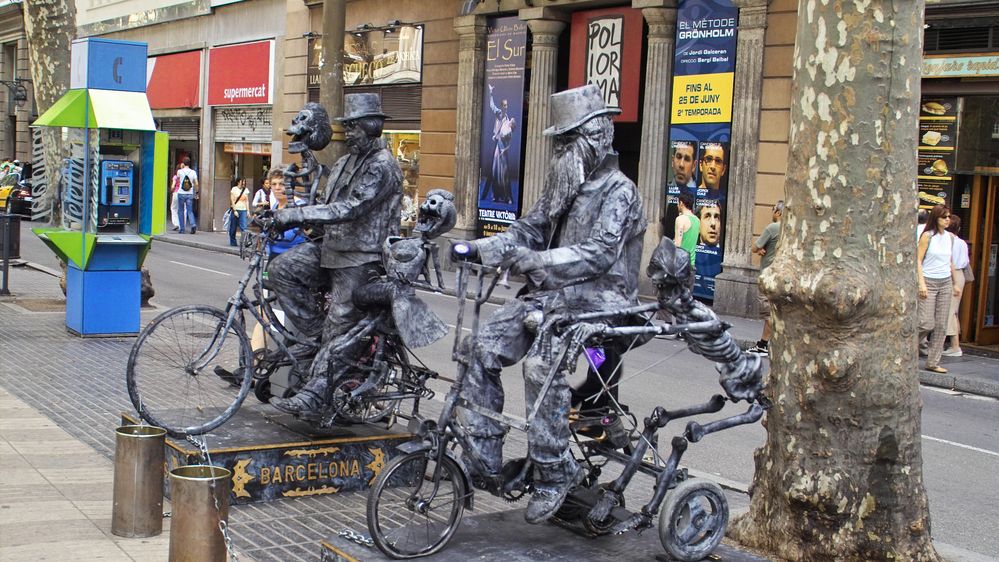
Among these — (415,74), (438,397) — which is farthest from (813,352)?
(415,74)

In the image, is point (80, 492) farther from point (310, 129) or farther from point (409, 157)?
point (409, 157)

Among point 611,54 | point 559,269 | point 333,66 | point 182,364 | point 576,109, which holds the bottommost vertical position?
point 182,364

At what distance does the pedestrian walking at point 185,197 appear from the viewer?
3156cm

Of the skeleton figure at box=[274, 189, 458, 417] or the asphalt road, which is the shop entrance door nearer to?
the asphalt road

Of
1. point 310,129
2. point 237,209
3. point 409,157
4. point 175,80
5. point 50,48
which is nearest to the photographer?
point 310,129

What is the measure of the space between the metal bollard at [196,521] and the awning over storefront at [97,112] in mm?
7533

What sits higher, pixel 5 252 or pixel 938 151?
pixel 938 151

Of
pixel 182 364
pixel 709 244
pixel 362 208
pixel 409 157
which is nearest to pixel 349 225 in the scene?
pixel 362 208

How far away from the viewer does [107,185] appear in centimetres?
1205

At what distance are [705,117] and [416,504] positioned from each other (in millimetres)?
14437

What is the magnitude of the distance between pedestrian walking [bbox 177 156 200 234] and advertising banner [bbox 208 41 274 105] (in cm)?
254

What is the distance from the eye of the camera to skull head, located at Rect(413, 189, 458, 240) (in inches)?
220

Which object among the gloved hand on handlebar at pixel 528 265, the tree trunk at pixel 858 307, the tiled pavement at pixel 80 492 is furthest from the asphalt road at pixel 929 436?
the tiled pavement at pixel 80 492

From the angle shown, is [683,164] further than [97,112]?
Yes
